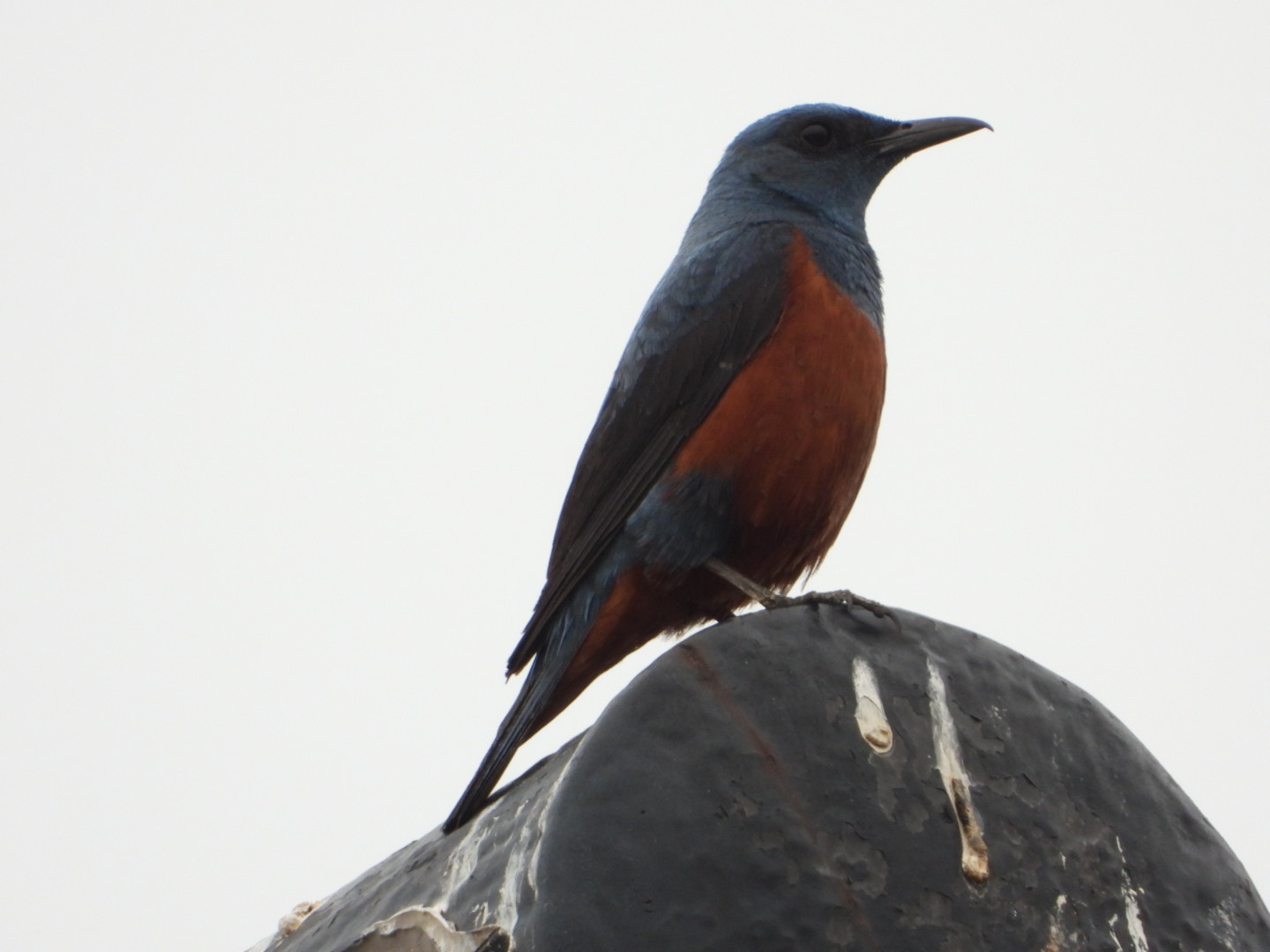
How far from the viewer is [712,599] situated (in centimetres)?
420

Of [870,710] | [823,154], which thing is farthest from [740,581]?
[823,154]

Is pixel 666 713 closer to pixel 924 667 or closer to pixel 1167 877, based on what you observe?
pixel 924 667

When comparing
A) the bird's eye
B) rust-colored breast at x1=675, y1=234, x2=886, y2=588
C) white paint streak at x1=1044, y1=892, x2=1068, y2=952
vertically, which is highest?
the bird's eye

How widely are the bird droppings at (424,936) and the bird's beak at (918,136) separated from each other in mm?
3766

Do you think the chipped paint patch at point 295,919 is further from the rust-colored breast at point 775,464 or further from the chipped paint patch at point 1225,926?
the chipped paint patch at point 1225,926

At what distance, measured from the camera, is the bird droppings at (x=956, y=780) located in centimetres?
250

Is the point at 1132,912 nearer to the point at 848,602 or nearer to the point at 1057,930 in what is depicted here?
the point at 1057,930

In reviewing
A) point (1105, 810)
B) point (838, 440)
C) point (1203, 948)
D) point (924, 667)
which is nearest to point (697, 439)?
point (838, 440)

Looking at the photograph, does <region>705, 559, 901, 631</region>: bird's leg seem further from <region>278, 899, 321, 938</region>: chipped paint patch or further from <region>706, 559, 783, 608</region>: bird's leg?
<region>278, 899, 321, 938</region>: chipped paint patch

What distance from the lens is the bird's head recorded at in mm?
5227

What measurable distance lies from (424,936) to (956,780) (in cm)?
105

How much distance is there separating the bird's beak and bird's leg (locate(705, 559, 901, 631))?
2.08 metres

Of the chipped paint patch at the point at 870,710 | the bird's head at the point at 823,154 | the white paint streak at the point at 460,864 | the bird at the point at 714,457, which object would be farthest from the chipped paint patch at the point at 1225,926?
the bird's head at the point at 823,154

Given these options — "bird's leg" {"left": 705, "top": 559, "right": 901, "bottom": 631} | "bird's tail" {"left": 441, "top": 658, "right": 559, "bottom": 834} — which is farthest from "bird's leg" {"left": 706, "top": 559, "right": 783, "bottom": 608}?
"bird's tail" {"left": 441, "top": 658, "right": 559, "bottom": 834}
